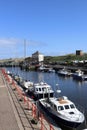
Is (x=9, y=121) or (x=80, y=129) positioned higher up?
(x=9, y=121)

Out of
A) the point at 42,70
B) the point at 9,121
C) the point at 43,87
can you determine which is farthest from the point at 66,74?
the point at 9,121

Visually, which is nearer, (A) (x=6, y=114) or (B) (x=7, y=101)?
(A) (x=6, y=114)

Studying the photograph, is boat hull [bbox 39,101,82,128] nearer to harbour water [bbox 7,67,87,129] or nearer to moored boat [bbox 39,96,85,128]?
moored boat [bbox 39,96,85,128]

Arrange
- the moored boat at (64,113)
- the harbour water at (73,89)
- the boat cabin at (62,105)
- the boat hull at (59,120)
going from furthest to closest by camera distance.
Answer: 1. the harbour water at (73,89)
2. the boat cabin at (62,105)
3. the moored boat at (64,113)
4. the boat hull at (59,120)

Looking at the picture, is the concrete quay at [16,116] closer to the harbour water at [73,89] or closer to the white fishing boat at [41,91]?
the harbour water at [73,89]

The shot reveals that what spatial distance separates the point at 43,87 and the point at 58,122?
61.8 ft

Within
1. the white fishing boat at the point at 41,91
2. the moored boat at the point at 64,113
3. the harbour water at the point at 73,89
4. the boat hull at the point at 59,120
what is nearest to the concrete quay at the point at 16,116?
the boat hull at the point at 59,120

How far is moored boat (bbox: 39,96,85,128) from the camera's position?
30109 millimetres

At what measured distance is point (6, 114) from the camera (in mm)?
26906

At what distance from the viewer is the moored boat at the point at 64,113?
1185 inches

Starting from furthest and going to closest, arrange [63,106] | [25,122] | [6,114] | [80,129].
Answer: [63,106]
[80,129]
[6,114]
[25,122]

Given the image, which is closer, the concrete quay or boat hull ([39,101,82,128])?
the concrete quay

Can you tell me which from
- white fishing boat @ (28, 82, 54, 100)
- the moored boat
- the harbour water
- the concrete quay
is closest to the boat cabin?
the moored boat

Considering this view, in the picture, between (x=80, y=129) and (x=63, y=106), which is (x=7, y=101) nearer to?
(x=63, y=106)
